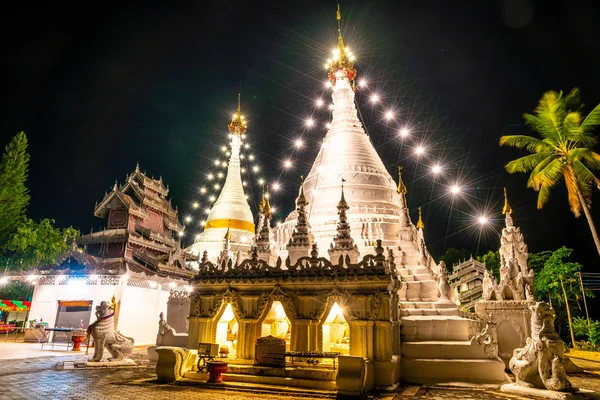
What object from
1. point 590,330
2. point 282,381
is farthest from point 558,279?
point 282,381

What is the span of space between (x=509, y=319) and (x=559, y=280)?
42.5 feet

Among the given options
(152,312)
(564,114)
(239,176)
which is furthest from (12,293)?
(564,114)

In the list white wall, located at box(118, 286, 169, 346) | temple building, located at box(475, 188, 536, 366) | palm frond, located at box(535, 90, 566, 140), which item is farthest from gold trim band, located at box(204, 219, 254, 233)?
palm frond, located at box(535, 90, 566, 140)

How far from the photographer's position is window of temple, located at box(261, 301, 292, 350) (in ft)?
47.4

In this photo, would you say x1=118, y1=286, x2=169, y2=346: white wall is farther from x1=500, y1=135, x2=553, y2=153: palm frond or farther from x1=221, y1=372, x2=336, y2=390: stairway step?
x1=500, y1=135, x2=553, y2=153: palm frond

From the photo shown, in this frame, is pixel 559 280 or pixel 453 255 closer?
pixel 559 280

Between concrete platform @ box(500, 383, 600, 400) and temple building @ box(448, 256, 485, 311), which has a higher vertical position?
temple building @ box(448, 256, 485, 311)

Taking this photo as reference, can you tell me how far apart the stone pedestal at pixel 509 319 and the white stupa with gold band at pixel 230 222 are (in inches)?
870

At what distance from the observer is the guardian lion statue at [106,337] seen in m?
14.5

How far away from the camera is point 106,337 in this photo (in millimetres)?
14742

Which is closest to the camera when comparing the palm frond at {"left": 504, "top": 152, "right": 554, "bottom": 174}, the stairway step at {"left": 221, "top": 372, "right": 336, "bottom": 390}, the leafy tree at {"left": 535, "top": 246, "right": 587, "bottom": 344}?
the stairway step at {"left": 221, "top": 372, "right": 336, "bottom": 390}

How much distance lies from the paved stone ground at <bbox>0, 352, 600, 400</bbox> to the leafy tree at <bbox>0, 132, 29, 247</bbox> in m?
25.5

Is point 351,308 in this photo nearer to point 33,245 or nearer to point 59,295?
point 59,295

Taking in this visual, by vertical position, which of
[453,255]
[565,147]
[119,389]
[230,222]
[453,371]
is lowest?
[119,389]
